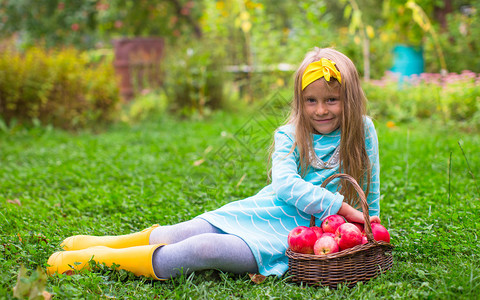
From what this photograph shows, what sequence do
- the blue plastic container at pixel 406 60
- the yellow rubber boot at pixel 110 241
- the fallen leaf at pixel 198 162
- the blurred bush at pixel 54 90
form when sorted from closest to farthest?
1. the yellow rubber boot at pixel 110 241
2. the fallen leaf at pixel 198 162
3. the blurred bush at pixel 54 90
4. the blue plastic container at pixel 406 60

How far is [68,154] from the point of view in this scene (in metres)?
5.48

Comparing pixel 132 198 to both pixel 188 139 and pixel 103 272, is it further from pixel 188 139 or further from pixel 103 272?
pixel 188 139

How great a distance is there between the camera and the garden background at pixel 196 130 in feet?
7.54

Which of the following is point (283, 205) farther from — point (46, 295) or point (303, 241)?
Result: point (46, 295)

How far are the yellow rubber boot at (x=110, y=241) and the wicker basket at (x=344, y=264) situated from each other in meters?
0.79

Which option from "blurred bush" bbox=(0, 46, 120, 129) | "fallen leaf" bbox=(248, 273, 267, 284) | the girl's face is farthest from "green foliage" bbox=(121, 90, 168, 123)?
"fallen leaf" bbox=(248, 273, 267, 284)

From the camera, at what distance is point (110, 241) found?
255cm

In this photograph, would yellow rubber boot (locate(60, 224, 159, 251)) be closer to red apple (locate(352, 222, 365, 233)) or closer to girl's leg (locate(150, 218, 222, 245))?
girl's leg (locate(150, 218, 222, 245))

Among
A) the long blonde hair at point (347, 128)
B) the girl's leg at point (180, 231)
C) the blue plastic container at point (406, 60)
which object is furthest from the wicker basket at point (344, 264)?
the blue plastic container at point (406, 60)

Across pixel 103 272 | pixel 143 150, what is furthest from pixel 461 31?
pixel 103 272

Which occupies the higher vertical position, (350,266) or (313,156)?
(313,156)

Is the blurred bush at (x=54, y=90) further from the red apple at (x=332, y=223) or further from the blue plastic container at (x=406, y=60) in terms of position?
the blue plastic container at (x=406, y=60)

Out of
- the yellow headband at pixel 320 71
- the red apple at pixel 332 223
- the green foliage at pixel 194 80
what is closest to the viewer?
the red apple at pixel 332 223

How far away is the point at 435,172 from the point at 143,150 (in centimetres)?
331
